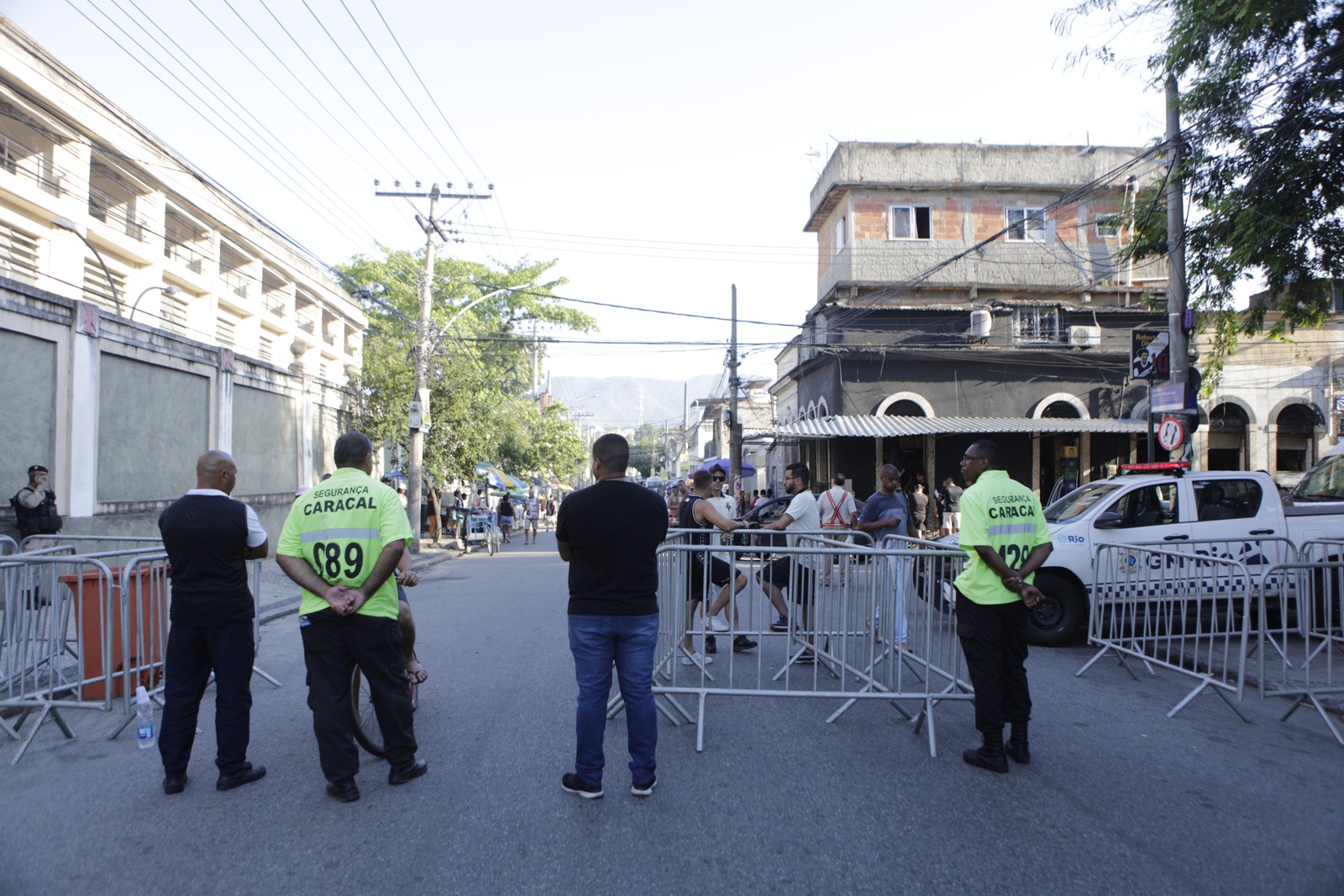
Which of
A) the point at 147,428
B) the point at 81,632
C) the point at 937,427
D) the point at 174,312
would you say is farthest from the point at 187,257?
the point at 81,632

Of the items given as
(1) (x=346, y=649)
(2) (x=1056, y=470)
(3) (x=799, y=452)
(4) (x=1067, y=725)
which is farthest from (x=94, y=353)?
(2) (x=1056, y=470)

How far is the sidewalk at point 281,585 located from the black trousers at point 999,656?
18.7 ft

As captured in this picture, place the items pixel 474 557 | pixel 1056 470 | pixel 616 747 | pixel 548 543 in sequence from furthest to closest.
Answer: pixel 548 543 → pixel 1056 470 → pixel 474 557 → pixel 616 747

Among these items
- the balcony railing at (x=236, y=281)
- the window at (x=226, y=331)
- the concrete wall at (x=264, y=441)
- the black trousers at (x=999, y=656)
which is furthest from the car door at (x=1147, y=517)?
the balcony railing at (x=236, y=281)

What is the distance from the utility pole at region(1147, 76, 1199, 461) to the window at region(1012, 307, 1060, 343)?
14.3 meters

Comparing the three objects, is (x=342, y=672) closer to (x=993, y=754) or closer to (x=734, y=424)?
(x=993, y=754)

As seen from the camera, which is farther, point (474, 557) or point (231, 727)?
point (474, 557)

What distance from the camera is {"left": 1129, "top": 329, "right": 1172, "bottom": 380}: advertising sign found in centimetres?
1336

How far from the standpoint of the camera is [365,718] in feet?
19.0

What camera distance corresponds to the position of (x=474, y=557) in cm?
2214

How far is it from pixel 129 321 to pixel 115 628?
1012cm

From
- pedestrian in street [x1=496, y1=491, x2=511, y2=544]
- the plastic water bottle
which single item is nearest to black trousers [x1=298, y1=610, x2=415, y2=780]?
the plastic water bottle

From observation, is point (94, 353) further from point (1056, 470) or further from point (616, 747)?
point (1056, 470)

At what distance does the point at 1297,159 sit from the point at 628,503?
29.9 feet
